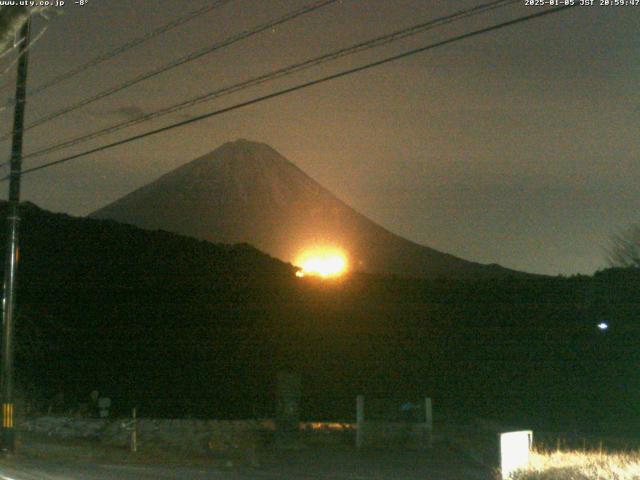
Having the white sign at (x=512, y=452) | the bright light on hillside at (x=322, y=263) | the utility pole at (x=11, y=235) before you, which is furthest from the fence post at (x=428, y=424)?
the bright light on hillside at (x=322, y=263)

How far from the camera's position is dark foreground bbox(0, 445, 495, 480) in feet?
48.1

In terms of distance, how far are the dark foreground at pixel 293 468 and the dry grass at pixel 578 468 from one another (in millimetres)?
2114

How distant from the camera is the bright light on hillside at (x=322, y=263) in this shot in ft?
172

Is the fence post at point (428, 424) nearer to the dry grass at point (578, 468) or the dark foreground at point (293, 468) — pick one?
the dark foreground at point (293, 468)

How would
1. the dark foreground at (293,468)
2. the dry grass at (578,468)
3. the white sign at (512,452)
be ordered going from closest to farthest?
the dry grass at (578,468), the white sign at (512,452), the dark foreground at (293,468)

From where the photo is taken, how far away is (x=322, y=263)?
65688mm

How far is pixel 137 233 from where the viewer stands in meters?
51.4

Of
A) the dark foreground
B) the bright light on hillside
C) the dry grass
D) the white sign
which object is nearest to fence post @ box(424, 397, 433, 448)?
the dark foreground

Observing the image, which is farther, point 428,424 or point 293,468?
point 428,424

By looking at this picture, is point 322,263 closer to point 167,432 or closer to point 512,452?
point 167,432

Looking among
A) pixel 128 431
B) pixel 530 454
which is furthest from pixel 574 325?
pixel 530 454

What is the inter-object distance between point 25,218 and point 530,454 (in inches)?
1605

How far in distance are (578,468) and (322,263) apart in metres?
54.0

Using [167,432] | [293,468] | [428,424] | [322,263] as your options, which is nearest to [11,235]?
[167,432]
